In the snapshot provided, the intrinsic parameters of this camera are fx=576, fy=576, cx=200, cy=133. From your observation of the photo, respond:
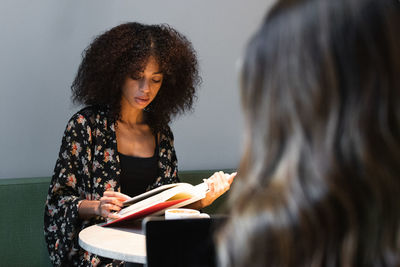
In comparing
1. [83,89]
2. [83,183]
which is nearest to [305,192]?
[83,183]

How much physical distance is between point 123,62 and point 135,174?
1.64ft

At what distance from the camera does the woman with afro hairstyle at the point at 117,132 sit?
91.0 inches

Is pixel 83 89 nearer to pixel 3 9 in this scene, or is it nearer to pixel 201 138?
pixel 3 9

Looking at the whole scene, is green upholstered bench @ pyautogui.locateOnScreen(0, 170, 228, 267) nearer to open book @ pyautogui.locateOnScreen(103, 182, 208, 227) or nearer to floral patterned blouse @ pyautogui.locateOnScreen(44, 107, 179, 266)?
floral patterned blouse @ pyautogui.locateOnScreen(44, 107, 179, 266)

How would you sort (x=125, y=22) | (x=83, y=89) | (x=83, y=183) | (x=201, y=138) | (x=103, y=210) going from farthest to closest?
(x=201, y=138) < (x=125, y=22) < (x=83, y=89) < (x=83, y=183) < (x=103, y=210)

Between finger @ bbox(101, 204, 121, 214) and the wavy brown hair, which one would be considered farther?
finger @ bbox(101, 204, 121, 214)

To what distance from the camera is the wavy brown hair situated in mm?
616

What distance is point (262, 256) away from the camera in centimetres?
62

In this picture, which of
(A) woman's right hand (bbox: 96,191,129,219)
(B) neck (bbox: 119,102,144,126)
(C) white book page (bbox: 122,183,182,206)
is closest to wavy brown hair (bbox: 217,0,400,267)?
(C) white book page (bbox: 122,183,182,206)

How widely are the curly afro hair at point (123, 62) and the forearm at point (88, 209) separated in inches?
18.3

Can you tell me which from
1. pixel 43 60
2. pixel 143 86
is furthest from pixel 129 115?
pixel 43 60

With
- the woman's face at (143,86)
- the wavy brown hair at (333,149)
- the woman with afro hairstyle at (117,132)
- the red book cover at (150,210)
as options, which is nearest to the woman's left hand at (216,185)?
the woman with afro hairstyle at (117,132)

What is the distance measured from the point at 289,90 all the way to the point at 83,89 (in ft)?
6.82

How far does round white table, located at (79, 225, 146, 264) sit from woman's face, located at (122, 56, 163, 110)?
64 cm
